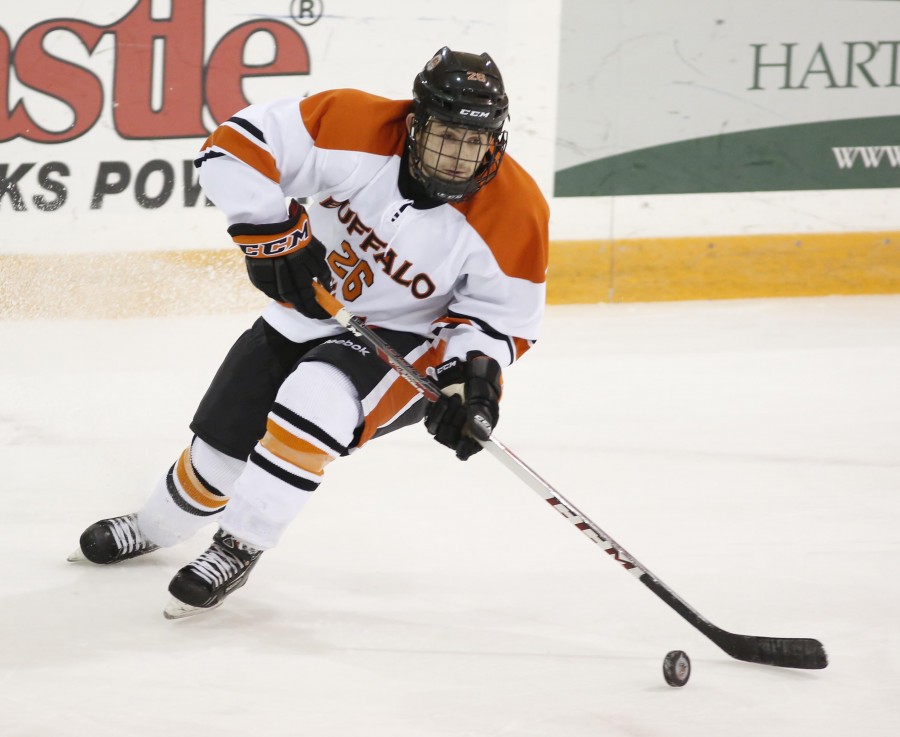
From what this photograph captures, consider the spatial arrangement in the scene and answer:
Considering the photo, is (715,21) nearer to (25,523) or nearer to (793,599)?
(793,599)

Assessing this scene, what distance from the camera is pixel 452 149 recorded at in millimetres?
2047

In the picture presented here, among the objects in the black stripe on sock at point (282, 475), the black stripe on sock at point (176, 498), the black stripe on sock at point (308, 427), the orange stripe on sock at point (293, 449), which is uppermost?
the black stripe on sock at point (308, 427)

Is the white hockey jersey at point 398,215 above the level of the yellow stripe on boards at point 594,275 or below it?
above

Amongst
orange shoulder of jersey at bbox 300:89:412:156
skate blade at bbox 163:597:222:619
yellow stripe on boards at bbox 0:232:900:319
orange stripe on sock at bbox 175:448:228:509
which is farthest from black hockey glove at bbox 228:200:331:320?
yellow stripe on boards at bbox 0:232:900:319

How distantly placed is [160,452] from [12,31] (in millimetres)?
1952

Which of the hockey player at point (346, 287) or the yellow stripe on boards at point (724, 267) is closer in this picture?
the hockey player at point (346, 287)

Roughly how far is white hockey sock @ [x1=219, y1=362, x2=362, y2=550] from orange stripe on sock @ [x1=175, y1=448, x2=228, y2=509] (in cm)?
23

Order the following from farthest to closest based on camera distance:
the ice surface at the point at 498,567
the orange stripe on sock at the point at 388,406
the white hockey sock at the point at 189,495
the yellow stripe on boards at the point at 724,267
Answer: the yellow stripe on boards at the point at 724,267 → the white hockey sock at the point at 189,495 → the orange stripe on sock at the point at 388,406 → the ice surface at the point at 498,567

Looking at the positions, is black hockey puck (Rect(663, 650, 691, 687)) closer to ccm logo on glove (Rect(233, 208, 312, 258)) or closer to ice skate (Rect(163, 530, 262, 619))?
ice skate (Rect(163, 530, 262, 619))

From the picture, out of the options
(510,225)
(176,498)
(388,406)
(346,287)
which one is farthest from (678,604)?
(176,498)

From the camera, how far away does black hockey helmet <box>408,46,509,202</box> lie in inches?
80.0

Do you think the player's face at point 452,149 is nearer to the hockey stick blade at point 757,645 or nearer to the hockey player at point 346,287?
the hockey player at point 346,287

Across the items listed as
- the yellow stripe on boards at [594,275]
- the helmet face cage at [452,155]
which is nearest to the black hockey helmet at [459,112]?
the helmet face cage at [452,155]

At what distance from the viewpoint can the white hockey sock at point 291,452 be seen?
2008mm
